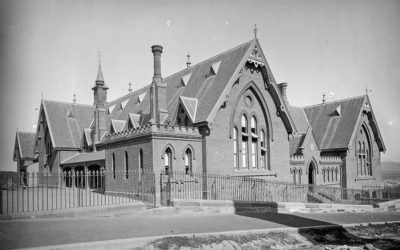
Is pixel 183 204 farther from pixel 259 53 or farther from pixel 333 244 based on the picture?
pixel 259 53

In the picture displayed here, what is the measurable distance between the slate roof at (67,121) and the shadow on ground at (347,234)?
27585 mm

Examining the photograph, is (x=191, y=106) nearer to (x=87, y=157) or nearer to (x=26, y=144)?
(x=87, y=157)

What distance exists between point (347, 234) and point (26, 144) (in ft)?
153

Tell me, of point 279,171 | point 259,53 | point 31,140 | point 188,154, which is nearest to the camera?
point 188,154

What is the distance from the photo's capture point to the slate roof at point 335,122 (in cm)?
3688

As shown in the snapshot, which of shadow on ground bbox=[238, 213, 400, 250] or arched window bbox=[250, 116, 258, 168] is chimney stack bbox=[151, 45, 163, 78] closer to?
arched window bbox=[250, 116, 258, 168]

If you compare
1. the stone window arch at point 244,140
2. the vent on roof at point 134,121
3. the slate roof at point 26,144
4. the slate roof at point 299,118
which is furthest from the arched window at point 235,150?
the slate roof at point 26,144

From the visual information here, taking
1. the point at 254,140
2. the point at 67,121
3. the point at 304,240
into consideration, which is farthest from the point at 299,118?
the point at 304,240

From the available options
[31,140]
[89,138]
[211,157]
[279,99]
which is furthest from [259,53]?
[31,140]

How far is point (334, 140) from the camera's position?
37344 mm

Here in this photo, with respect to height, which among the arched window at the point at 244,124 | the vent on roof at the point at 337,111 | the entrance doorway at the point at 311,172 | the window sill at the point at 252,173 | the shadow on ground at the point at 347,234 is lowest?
the shadow on ground at the point at 347,234

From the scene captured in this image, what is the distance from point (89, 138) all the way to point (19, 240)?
86.9 ft

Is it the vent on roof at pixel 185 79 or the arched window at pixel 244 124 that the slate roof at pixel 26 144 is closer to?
the vent on roof at pixel 185 79

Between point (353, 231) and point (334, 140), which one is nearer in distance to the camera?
point (353, 231)
